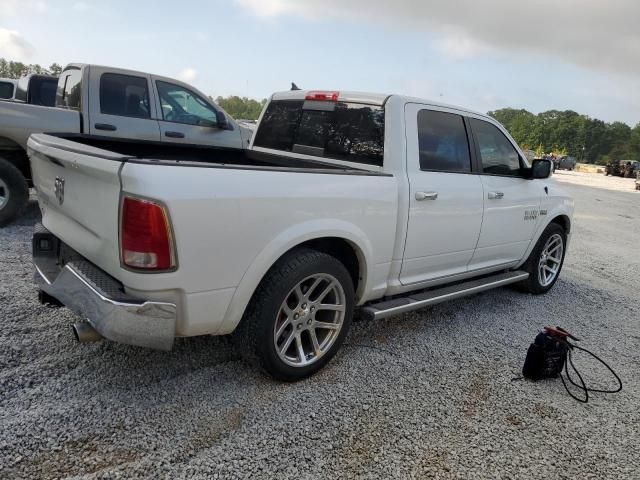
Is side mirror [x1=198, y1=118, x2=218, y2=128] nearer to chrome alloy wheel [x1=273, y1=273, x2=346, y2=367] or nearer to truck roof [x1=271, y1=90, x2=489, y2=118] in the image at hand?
truck roof [x1=271, y1=90, x2=489, y2=118]

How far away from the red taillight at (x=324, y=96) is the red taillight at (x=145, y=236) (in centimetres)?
200

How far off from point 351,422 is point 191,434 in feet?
2.80

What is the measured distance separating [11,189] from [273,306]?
4640 mm

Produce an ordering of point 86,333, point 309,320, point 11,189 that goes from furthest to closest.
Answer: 1. point 11,189
2. point 309,320
3. point 86,333

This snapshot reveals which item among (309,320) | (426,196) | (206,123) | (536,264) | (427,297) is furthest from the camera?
(206,123)

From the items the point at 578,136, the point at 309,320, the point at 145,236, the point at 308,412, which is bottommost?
the point at 308,412

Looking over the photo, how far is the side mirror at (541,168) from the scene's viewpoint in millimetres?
4445

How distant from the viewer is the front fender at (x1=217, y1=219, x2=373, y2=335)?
2.57 m

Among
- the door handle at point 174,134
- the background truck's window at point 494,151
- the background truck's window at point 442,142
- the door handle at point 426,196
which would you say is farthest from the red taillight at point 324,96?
the door handle at point 174,134

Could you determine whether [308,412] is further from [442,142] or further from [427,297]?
[442,142]

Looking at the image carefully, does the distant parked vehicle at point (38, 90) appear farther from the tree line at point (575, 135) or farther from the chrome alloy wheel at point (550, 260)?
the tree line at point (575, 135)

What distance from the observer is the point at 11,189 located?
574 cm

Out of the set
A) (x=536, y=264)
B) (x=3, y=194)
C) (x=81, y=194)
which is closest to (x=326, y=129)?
(x=81, y=194)

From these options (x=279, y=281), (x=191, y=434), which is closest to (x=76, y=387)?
(x=191, y=434)
